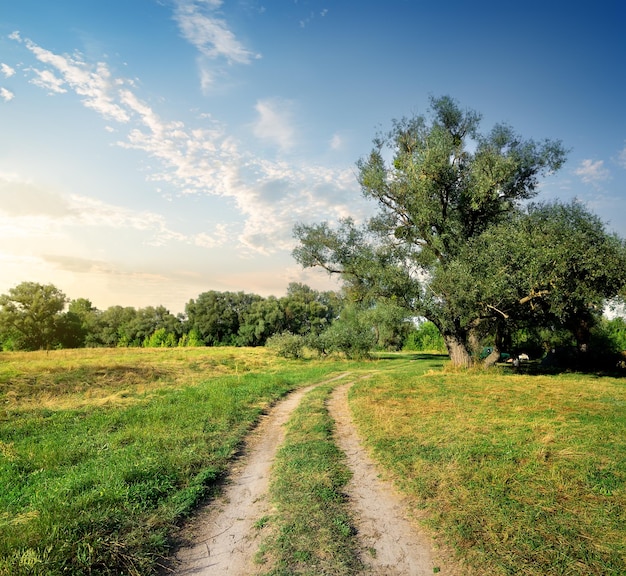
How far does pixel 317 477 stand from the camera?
6676 mm

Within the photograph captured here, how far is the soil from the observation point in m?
4.33

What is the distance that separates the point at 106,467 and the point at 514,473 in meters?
7.54

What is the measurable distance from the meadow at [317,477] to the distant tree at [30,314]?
5675cm

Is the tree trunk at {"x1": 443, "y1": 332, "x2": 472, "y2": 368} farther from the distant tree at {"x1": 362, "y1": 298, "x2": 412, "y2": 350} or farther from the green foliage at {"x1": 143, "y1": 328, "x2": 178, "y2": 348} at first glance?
the green foliage at {"x1": 143, "y1": 328, "x2": 178, "y2": 348}

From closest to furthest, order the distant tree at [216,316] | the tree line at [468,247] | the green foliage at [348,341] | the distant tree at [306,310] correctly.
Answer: the tree line at [468,247] → the green foliage at [348,341] → the distant tree at [216,316] → the distant tree at [306,310]

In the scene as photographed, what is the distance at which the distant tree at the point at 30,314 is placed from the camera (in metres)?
58.6

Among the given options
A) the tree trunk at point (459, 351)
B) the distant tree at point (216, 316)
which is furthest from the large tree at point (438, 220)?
the distant tree at point (216, 316)

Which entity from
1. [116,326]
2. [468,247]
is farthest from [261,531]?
[116,326]

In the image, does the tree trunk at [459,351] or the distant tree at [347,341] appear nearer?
the tree trunk at [459,351]

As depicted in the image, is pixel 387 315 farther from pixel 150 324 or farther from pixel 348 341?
pixel 150 324

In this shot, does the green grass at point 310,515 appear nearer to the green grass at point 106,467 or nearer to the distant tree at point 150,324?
the green grass at point 106,467

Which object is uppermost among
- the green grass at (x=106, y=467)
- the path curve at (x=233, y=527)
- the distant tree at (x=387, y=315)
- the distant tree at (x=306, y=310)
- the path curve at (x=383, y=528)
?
the distant tree at (x=306, y=310)

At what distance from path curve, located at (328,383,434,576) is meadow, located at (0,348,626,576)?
24cm

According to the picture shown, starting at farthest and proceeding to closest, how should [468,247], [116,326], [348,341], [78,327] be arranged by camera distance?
[116,326] < [78,327] < [348,341] < [468,247]
